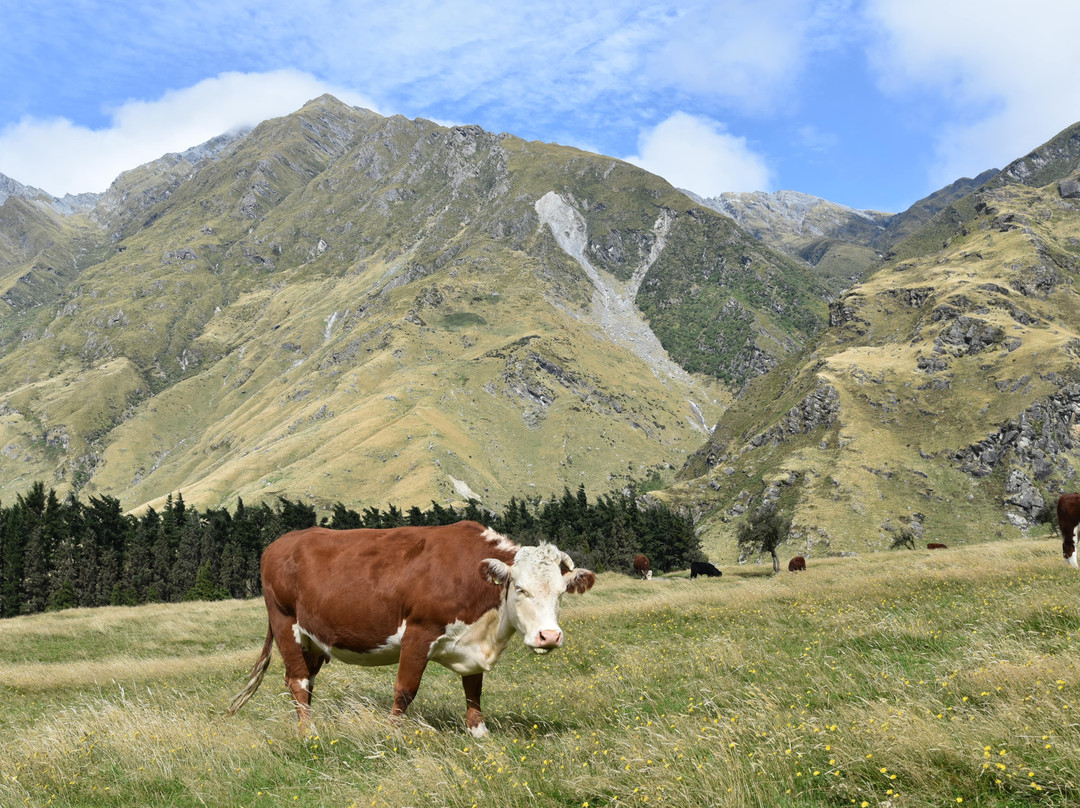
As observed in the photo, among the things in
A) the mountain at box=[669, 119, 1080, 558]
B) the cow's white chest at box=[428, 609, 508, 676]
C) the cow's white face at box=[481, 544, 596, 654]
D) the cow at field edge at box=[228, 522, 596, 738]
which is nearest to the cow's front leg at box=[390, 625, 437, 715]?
the cow at field edge at box=[228, 522, 596, 738]

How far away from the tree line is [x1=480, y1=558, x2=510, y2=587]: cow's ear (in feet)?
160

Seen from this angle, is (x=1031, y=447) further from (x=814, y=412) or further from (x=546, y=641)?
(x=546, y=641)

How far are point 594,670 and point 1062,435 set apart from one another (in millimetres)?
201092

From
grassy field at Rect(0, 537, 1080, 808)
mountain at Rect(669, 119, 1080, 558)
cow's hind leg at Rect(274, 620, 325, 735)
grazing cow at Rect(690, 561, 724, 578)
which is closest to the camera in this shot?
grassy field at Rect(0, 537, 1080, 808)

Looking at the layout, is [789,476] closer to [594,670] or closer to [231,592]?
[231,592]

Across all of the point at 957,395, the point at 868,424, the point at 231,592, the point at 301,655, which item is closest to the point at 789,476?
the point at 868,424

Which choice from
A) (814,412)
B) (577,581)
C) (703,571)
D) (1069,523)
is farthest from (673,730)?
(814,412)

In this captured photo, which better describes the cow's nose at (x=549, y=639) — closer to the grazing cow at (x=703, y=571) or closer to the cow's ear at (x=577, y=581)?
the cow's ear at (x=577, y=581)

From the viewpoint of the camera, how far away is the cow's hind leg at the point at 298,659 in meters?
10.6

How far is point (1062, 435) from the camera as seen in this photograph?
161375 millimetres

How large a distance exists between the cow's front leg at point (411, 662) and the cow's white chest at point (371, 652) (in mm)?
266

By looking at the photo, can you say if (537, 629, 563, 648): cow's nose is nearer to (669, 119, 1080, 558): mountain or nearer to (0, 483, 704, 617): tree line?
(0, 483, 704, 617): tree line

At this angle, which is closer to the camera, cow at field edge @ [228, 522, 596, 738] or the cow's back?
cow at field edge @ [228, 522, 596, 738]

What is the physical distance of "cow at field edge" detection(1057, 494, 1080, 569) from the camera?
21531 millimetres
